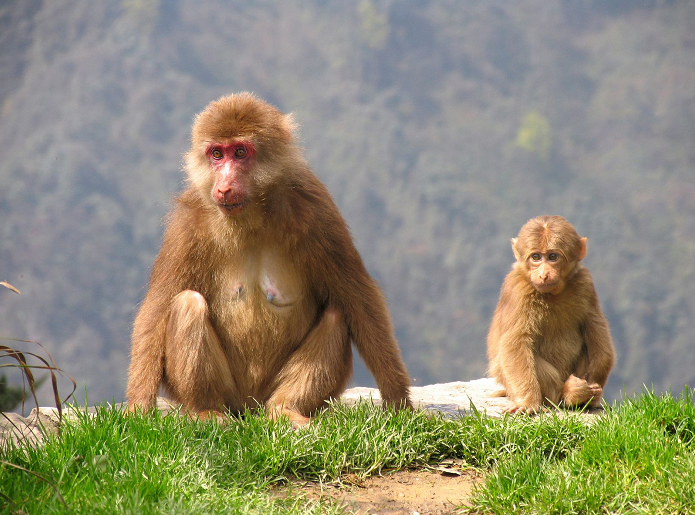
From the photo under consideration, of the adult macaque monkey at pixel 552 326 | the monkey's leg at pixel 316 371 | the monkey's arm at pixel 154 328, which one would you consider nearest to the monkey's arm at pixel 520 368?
the adult macaque monkey at pixel 552 326

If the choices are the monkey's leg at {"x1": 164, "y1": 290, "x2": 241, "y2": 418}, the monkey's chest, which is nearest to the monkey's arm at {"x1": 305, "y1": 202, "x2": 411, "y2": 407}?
the monkey's chest

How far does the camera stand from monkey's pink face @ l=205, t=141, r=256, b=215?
5.38m

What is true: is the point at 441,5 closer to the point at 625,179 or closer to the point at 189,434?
the point at 625,179

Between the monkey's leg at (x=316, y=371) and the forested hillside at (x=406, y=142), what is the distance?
39752 millimetres

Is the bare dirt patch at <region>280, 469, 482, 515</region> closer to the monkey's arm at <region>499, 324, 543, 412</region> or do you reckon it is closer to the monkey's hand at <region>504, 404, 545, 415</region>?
the monkey's hand at <region>504, 404, 545, 415</region>

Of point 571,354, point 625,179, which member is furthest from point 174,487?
point 625,179

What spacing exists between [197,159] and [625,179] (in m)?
48.7

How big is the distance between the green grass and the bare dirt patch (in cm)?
8

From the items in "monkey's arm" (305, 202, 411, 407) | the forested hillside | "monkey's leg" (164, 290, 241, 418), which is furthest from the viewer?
the forested hillside

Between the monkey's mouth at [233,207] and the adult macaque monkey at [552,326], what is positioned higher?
the monkey's mouth at [233,207]

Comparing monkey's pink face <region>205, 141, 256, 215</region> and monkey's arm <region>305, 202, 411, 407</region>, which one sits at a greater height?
monkey's pink face <region>205, 141, 256, 215</region>

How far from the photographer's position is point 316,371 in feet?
18.5

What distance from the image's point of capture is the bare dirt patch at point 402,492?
4.29m

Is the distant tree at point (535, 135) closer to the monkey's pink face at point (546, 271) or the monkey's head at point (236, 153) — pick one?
the monkey's pink face at point (546, 271)
